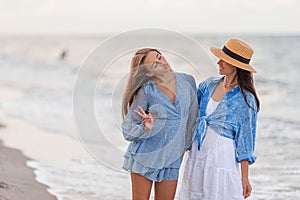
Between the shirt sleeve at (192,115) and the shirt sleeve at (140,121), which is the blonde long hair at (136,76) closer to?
the shirt sleeve at (140,121)

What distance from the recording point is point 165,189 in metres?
3.43

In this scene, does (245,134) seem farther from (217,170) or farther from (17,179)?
(17,179)

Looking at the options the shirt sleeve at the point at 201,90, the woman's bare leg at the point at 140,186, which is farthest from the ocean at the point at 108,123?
the woman's bare leg at the point at 140,186

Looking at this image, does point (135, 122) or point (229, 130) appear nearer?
point (135, 122)

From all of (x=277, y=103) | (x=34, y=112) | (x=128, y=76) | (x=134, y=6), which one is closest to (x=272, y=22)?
(x=134, y=6)

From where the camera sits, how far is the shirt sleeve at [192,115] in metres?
3.48

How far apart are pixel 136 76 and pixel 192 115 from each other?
1.46 ft

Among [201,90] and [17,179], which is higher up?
[201,90]

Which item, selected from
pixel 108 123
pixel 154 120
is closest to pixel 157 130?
pixel 154 120

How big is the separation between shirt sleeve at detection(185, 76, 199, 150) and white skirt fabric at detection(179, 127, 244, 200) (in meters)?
0.09

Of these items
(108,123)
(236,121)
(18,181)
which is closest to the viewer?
(236,121)

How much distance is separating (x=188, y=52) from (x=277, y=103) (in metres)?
10.2

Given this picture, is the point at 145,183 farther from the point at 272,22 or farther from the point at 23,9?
the point at 23,9

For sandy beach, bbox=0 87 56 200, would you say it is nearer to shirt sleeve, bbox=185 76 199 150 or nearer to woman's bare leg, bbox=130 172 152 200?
woman's bare leg, bbox=130 172 152 200
